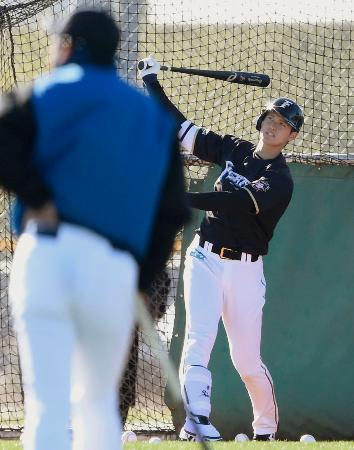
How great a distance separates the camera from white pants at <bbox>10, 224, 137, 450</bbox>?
10.2 ft

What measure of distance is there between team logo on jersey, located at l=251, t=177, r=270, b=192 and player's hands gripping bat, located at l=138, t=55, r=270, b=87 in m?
0.74

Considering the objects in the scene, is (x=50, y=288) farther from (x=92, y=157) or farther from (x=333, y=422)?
(x=333, y=422)

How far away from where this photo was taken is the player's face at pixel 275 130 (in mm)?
6711

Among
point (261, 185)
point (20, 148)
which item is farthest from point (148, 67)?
point (20, 148)

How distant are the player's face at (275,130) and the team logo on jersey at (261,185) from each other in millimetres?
269

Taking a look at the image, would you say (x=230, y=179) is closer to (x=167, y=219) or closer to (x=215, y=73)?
(x=215, y=73)

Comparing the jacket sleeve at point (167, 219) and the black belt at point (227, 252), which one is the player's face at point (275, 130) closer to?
the black belt at point (227, 252)

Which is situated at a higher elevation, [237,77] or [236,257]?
[237,77]

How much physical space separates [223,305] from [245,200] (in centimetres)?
69

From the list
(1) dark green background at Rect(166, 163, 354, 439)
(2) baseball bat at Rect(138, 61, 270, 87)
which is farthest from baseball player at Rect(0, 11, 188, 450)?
(1) dark green background at Rect(166, 163, 354, 439)

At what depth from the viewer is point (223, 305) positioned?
266 inches

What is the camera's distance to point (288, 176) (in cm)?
670

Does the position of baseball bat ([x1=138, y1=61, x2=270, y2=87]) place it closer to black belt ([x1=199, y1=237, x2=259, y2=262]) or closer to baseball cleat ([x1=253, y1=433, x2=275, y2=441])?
black belt ([x1=199, y1=237, x2=259, y2=262])

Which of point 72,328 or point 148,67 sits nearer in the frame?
point 72,328
